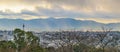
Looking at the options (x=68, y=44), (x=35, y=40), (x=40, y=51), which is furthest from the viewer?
(x=68, y=44)

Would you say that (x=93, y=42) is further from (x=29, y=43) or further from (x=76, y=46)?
(x=29, y=43)

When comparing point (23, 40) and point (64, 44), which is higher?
point (23, 40)

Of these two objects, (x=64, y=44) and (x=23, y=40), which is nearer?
(x=23, y=40)

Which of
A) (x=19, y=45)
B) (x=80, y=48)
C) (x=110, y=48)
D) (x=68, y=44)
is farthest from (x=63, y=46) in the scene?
(x=110, y=48)

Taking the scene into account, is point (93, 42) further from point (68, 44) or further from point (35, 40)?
point (35, 40)

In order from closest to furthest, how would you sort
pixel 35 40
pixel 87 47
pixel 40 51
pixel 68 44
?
pixel 40 51
pixel 35 40
pixel 68 44
pixel 87 47

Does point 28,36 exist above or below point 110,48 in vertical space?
above

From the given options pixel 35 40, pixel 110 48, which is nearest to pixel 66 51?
pixel 35 40

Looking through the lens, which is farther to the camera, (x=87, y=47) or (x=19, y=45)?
(x=87, y=47)

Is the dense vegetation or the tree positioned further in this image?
the tree

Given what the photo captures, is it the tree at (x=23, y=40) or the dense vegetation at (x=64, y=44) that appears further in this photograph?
the tree at (x=23, y=40)
